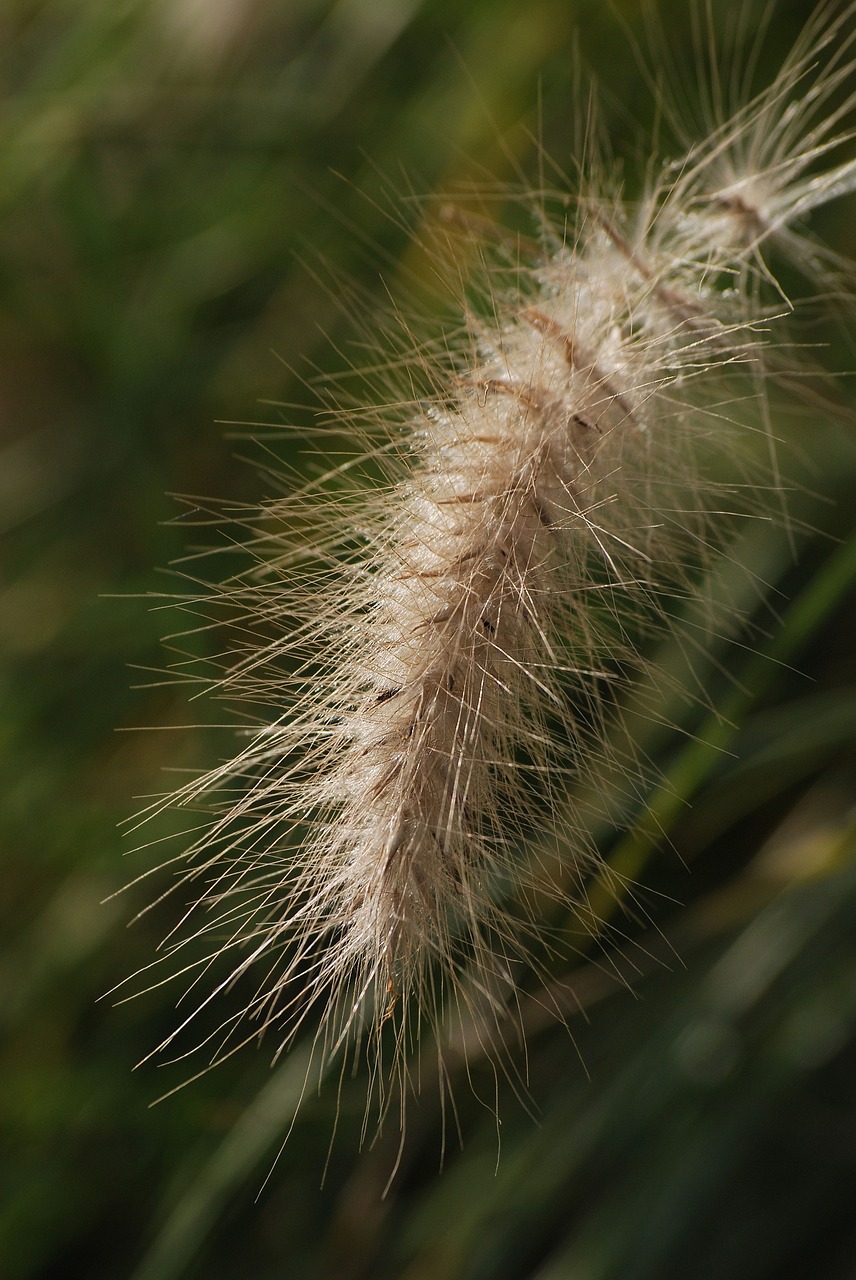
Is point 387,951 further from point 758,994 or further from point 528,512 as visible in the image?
point 758,994

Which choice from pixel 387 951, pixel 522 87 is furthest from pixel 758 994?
pixel 522 87

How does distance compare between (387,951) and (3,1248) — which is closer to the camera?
(387,951)

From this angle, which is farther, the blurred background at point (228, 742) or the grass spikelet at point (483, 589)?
the blurred background at point (228, 742)

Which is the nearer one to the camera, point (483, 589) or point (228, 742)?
point (483, 589)

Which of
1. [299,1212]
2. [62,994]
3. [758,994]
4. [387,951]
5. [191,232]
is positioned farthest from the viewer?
[191,232]

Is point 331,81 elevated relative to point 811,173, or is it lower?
elevated

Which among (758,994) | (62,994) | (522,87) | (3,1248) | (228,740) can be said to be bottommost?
(758,994)

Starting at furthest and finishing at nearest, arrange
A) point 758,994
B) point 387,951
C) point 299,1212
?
point 299,1212 → point 758,994 → point 387,951

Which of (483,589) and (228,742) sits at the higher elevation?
(483,589)
